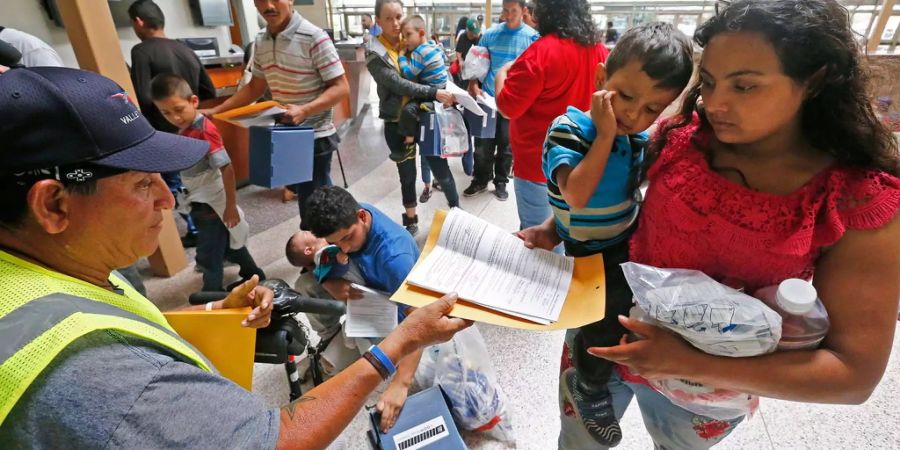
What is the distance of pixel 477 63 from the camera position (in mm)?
2885

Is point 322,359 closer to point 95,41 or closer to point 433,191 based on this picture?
point 95,41

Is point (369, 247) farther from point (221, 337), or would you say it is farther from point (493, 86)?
point (493, 86)

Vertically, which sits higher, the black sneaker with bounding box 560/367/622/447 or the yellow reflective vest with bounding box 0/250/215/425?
the yellow reflective vest with bounding box 0/250/215/425

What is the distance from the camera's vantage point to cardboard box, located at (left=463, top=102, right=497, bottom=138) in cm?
280

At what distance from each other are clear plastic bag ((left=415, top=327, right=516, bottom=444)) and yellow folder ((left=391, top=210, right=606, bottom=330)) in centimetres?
72

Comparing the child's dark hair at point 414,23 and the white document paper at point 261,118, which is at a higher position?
the child's dark hair at point 414,23

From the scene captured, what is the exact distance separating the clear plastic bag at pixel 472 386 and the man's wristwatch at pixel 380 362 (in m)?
0.72

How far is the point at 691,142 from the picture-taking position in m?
0.75

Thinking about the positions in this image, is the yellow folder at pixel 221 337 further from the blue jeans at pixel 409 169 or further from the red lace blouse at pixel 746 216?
the blue jeans at pixel 409 169

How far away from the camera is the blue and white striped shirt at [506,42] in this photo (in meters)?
2.67

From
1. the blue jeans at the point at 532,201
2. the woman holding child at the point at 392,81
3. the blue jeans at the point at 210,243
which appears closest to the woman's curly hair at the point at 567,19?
the blue jeans at the point at 532,201

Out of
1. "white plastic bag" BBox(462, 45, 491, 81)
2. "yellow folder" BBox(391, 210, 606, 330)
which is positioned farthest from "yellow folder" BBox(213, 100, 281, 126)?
"white plastic bag" BBox(462, 45, 491, 81)

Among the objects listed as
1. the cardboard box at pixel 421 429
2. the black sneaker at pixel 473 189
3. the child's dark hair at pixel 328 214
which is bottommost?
the black sneaker at pixel 473 189

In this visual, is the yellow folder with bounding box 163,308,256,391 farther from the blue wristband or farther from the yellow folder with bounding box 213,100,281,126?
the yellow folder with bounding box 213,100,281,126
